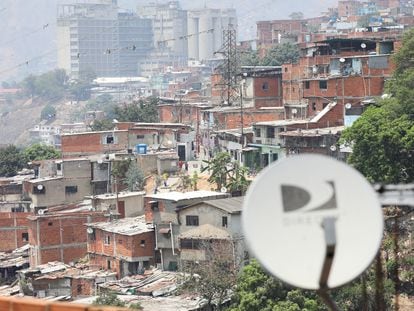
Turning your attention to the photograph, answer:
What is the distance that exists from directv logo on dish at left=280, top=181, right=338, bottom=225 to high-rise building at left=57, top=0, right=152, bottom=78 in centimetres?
11423

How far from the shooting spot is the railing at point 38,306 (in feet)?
11.3

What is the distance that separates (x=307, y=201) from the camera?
10.4 ft

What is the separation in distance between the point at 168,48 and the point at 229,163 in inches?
3867

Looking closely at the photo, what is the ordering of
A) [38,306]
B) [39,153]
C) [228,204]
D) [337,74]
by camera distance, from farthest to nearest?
[39,153]
[337,74]
[228,204]
[38,306]

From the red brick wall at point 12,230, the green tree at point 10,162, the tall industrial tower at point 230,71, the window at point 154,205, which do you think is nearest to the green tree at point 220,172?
the window at point 154,205

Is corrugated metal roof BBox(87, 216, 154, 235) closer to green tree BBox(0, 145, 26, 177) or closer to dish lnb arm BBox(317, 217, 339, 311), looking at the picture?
green tree BBox(0, 145, 26, 177)

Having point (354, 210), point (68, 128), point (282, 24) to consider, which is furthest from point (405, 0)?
point (354, 210)

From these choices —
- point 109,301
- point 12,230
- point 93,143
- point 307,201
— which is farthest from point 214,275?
point 93,143

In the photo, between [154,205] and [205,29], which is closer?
[154,205]

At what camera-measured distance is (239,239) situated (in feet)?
53.3

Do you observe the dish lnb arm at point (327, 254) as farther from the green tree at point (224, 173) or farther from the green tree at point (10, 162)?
the green tree at point (10, 162)

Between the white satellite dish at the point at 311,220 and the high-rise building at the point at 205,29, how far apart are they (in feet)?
351

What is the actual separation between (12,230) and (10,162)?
312 inches

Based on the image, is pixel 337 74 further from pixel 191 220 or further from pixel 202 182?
pixel 191 220
